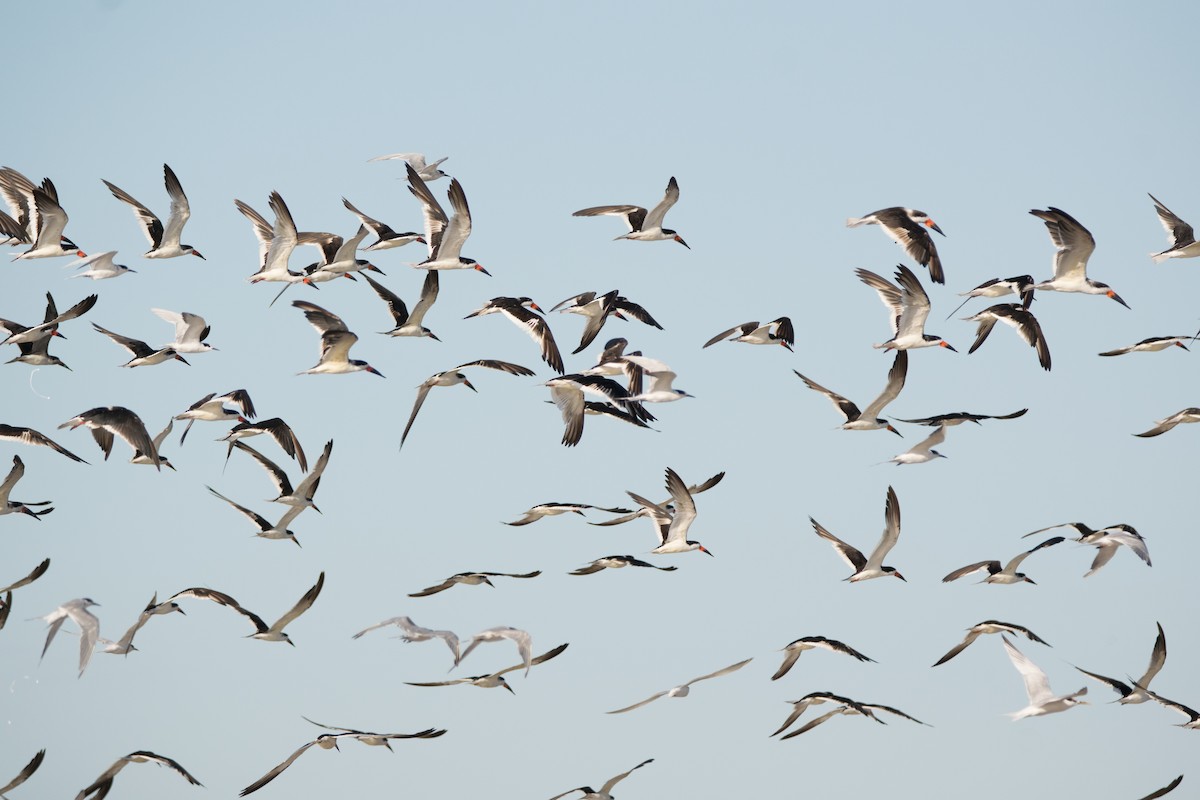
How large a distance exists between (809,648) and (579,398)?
6672mm

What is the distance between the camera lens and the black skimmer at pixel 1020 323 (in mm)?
34219

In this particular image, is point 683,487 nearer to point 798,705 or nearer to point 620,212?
point 798,705

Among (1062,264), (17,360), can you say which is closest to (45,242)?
(17,360)

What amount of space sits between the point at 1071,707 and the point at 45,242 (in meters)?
22.7

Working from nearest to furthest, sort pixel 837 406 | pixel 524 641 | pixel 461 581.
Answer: pixel 524 641 → pixel 461 581 → pixel 837 406

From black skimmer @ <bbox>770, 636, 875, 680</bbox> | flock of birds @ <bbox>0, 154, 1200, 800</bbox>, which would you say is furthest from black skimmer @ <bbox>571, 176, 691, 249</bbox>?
black skimmer @ <bbox>770, 636, 875, 680</bbox>

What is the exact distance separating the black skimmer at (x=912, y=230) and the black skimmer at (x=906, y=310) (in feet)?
2.12

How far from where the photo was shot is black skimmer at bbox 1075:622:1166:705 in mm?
30364

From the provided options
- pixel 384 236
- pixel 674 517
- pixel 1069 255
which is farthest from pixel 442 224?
pixel 1069 255

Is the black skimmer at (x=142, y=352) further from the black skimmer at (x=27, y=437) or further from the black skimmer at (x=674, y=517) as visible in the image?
the black skimmer at (x=674, y=517)

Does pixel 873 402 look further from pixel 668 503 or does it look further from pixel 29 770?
pixel 29 770

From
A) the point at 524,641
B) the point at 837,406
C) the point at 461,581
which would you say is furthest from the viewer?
the point at 837,406

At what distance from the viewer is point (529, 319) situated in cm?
3362

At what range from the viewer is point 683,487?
30219 millimetres
